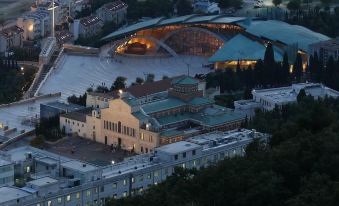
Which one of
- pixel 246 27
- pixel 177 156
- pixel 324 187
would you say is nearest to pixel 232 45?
pixel 246 27

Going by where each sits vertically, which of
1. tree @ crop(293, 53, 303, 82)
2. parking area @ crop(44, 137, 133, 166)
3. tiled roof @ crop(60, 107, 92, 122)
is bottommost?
parking area @ crop(44, 137, 133, 166)

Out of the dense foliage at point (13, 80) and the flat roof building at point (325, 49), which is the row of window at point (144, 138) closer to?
the dense foliage at point (13, 80)

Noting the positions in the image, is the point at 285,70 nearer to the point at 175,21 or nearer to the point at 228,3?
the point at 175,21

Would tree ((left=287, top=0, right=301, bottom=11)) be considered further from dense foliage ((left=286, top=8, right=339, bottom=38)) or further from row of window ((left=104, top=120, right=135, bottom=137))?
row of window ((left=104, top=120, right=135, bottom=137))

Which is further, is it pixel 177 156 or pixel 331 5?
pixel 331 5

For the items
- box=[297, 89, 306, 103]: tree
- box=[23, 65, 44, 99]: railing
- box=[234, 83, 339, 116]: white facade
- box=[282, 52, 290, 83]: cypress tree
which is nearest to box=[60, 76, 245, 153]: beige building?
box=[234, 83, 339, 116]: white facade

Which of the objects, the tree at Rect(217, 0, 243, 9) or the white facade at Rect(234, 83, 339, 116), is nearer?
the white facade at Rect(234, 83, 339, 116)

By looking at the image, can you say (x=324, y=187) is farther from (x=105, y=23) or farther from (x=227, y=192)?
(x=105, y=23)
